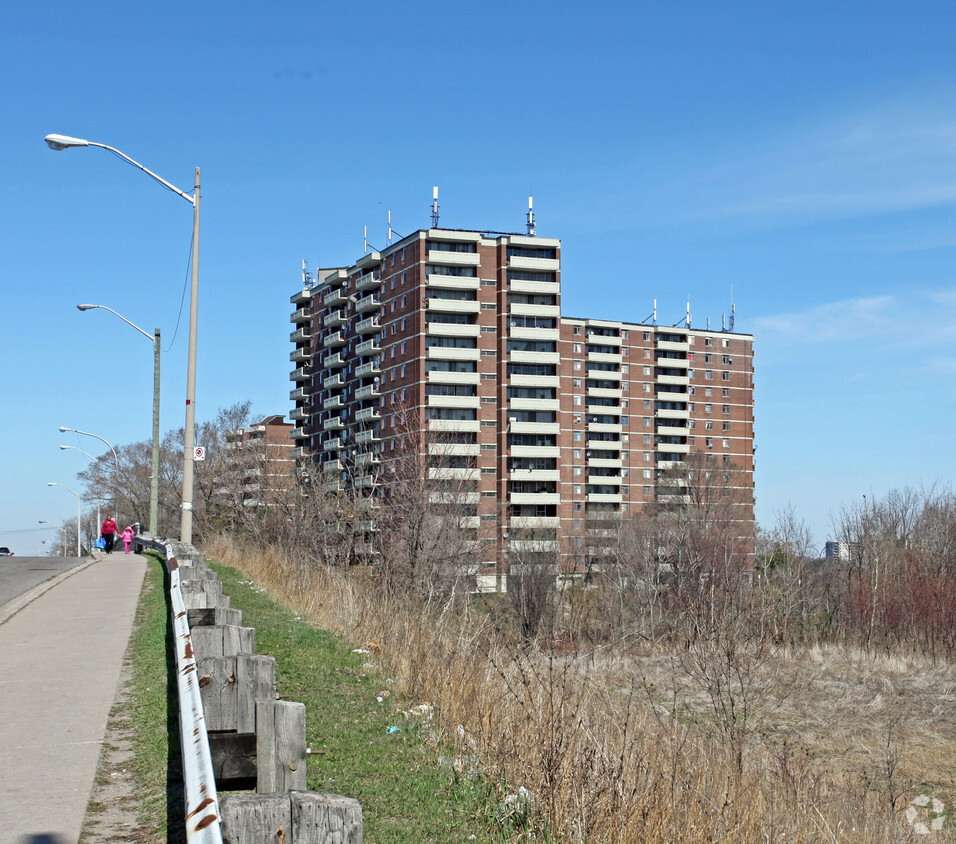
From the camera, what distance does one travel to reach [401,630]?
11.8 m

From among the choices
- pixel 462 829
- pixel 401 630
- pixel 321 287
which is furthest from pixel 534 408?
pixel 462 829

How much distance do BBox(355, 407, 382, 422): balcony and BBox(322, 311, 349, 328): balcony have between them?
39.6 feet

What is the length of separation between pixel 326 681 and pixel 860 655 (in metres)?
31.4

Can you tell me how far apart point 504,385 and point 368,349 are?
15309 millimetres

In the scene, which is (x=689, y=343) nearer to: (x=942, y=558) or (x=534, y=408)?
(x=534, y=408)

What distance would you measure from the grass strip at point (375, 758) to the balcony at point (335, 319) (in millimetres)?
98036

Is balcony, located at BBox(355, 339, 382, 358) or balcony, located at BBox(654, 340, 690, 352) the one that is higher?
balcony, located at BBox(654, 340, 690, 352)

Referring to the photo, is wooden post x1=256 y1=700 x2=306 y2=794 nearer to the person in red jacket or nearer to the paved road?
the paved road

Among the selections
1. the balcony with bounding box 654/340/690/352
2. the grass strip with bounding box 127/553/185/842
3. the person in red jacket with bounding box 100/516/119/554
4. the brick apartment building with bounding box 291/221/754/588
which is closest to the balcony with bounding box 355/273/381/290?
the brick apartment building with bounding box 291/221/754/588

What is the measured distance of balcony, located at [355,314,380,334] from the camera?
10031cm

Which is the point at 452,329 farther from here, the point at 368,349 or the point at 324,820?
the point at 324,820

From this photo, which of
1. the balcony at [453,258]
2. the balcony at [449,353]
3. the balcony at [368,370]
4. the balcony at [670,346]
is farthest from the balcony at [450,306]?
the balcony at [670,346]

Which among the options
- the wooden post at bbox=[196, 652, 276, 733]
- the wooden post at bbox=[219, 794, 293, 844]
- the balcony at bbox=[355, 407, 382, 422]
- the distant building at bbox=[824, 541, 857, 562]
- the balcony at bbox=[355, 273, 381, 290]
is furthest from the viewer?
the balcony at bbox=[355, 273, 381, 290]

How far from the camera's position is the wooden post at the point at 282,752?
391 centimetres
